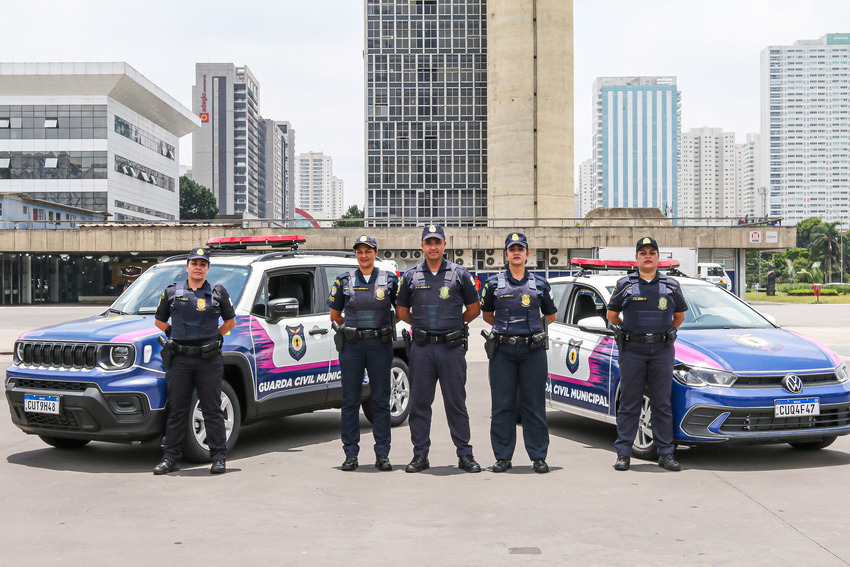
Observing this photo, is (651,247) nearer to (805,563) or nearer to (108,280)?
(805,563)

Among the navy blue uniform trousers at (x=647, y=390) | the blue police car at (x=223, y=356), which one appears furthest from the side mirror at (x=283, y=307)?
the navy blue uniform trousers at (x=647, y=390)

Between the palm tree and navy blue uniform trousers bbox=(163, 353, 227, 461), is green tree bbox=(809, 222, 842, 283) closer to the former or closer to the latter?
the palm tree

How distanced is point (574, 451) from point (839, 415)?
232 cm

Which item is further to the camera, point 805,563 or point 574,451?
point 574,451

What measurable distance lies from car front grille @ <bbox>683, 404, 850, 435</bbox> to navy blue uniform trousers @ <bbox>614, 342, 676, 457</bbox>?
21 cm

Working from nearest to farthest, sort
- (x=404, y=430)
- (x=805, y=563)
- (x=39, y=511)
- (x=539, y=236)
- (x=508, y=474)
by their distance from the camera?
(x=805, y=563)
(x=39, y=511)
(x=508, y=474)
(x=404, y=430)
(x=539, y=236)

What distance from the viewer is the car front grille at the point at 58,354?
23.2ft

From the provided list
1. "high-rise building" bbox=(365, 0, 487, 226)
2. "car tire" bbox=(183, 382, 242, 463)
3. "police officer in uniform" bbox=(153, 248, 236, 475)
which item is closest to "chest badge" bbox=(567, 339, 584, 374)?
"car tire" bbox=(183, 382, 242, 463)

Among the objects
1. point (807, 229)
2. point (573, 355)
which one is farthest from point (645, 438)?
point (807, 229)

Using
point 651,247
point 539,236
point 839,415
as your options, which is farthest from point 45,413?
point 539,236

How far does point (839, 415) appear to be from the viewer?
7070 millimetres

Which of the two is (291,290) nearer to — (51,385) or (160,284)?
(160,284)

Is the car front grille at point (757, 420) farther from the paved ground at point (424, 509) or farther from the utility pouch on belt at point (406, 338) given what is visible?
the utility pouch on belt at point (406, 338)

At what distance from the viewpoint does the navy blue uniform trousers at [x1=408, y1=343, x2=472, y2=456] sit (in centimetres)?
706
